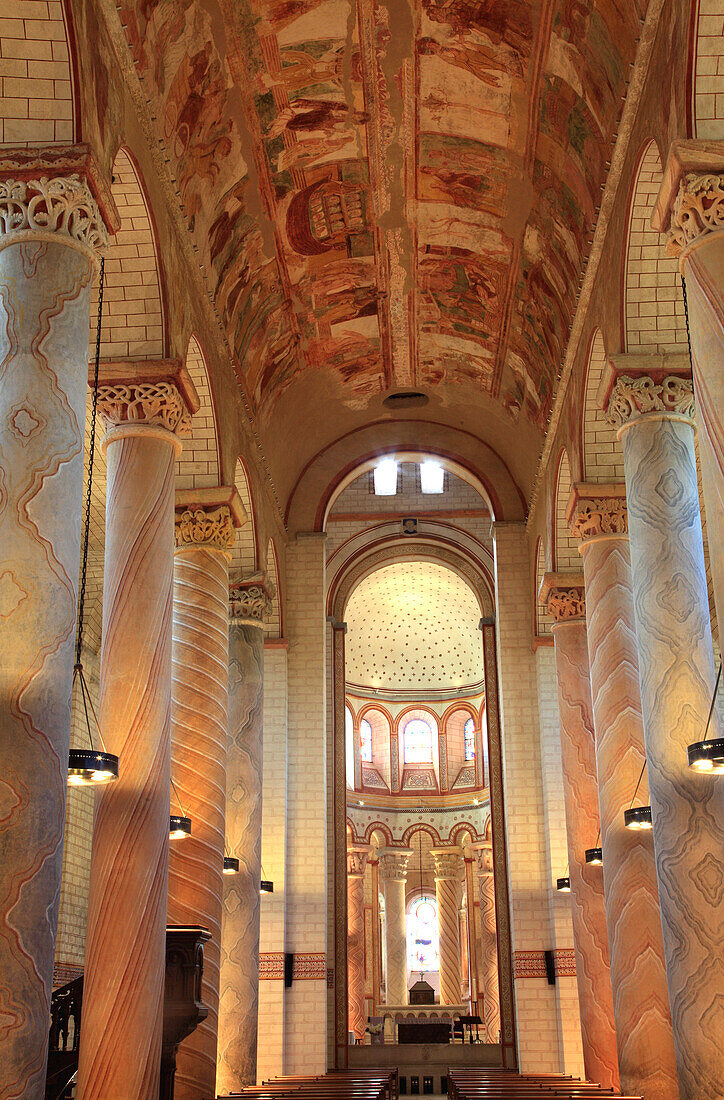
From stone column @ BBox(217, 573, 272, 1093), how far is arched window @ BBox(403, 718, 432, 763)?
17.9m

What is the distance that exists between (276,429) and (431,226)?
15.8ft

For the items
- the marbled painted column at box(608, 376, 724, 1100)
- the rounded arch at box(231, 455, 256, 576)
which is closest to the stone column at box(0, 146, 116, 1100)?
the marbled painted column at box(608, 376, 724, 1100)

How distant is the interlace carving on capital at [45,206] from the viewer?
7.99 m

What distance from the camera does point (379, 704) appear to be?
33.7m

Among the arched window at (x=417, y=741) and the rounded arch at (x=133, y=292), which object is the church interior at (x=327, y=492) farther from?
the arched window at (x=417, y=741)

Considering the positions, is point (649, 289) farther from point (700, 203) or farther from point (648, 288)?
point (700, 203)

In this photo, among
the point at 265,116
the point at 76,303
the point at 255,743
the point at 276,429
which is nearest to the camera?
the point at 76,303

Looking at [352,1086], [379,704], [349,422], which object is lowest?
[352,1086]

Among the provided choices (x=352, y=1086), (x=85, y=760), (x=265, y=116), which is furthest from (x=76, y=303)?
(x=352, y=1086)

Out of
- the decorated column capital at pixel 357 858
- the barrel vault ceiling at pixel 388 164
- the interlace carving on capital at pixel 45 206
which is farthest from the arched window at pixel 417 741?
the interlace carving on capital at pixel 45 206

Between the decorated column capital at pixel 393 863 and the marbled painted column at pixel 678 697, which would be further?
the decorated column capital at pixel 393 863

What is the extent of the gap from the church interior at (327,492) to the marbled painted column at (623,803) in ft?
0.14

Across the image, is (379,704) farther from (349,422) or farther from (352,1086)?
(352,1086)

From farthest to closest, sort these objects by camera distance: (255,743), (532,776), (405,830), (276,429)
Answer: (405,830) < (532,776) < (276,429) < (255,743)
